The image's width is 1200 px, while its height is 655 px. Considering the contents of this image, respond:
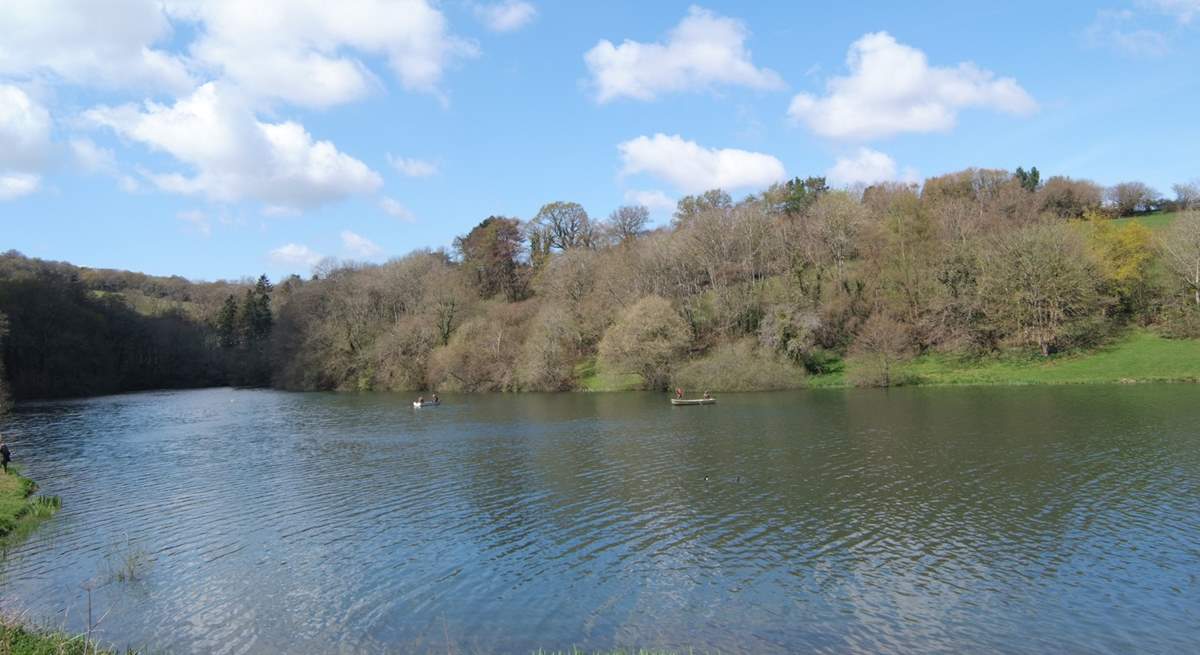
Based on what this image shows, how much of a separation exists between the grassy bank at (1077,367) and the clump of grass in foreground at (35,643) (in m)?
66.4

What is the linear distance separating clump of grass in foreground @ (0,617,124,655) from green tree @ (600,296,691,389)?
6184 cm

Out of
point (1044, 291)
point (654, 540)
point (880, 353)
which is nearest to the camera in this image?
point (654, 540)

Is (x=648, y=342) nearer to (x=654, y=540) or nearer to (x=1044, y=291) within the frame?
(x=1044, y=291)

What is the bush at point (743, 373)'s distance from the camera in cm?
7056

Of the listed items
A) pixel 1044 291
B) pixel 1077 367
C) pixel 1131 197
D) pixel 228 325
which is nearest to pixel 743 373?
pixel 1077 367

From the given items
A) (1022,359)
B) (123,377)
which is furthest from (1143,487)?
(123,377)

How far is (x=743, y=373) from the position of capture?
7050 cm

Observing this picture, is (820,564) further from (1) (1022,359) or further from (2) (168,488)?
(1) (1022,359)

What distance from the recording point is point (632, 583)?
17906 mm

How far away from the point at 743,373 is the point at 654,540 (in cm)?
5067

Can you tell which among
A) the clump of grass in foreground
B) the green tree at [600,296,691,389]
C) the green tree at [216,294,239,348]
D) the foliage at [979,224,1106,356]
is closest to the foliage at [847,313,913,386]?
the foliage at [979,224,1106,356]

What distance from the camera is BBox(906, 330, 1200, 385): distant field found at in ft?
193

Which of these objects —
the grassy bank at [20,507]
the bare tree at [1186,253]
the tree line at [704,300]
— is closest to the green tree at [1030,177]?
the tree line at [704,300]

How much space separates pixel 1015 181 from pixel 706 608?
4036 inches
